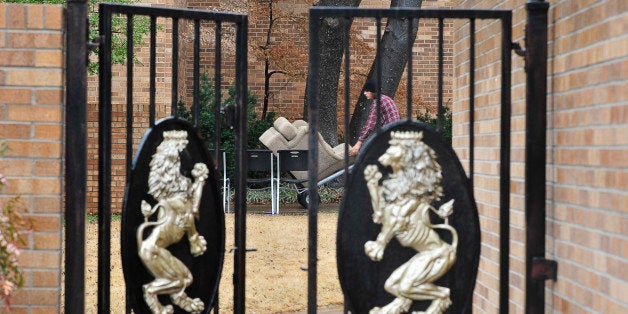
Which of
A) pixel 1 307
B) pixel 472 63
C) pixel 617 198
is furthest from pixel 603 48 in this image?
pixel 1 307

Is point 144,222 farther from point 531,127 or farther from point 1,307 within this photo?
point 531,127

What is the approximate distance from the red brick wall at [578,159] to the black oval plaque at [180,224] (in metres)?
1.41

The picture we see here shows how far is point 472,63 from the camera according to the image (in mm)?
4090

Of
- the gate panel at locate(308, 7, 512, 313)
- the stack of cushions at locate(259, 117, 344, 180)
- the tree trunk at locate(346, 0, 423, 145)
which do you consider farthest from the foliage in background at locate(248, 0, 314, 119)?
the gate panel at locate(308, 7, 512, 313)

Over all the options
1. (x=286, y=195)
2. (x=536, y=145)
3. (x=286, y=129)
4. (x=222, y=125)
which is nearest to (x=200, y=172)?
(x=536, y=145)

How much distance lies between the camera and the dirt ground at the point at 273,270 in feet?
22.9

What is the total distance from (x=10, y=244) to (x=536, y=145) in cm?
215

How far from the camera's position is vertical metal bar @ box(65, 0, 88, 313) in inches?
146

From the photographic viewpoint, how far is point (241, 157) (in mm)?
4129

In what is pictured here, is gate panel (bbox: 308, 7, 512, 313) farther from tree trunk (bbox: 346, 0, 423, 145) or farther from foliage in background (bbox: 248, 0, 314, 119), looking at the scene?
foliage in background (bbox: 248, 0, 314, 119)

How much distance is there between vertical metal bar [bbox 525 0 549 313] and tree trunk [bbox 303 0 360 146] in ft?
37.4

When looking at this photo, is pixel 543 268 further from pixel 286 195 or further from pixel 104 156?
pixel 286 195

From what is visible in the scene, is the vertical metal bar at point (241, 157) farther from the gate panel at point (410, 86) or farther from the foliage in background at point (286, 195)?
the foliage in background at point (286, 195)

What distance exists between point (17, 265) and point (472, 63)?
215 centimetres
